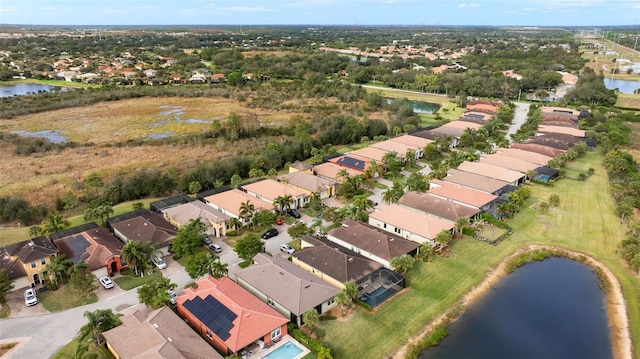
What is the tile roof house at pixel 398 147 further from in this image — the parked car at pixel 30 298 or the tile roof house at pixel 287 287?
the parked car at pixel 30 298

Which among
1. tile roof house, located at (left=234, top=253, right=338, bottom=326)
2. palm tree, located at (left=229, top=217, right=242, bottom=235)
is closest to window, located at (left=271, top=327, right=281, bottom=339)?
tile roof house, located at (left=234, top=253, right=338, bottom=326)

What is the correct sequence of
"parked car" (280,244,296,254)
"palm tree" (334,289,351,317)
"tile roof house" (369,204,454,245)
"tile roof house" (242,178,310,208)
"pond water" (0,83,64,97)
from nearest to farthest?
1. "palm tree" (334,289,351,317)
2. "parked car" (280,244,296,254)
3. "tile roof house" (369,204,454,245)
4. "tile roof house" (242,178,310,208)
5. "pond water" (0,83,64,97)

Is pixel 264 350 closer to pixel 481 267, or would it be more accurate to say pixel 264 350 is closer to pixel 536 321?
pixel 536 321

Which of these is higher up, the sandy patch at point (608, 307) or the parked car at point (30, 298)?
the parked car at point (30, 298)

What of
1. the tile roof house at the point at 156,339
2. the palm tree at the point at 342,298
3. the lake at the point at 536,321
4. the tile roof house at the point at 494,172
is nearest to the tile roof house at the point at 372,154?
the tile roof house at the point at 494,172

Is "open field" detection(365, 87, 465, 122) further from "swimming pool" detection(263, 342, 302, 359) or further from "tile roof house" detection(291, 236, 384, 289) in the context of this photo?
"swimming pool" detection(263, 342, 302, 359)

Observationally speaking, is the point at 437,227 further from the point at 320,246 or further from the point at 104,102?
the point at 104,102
